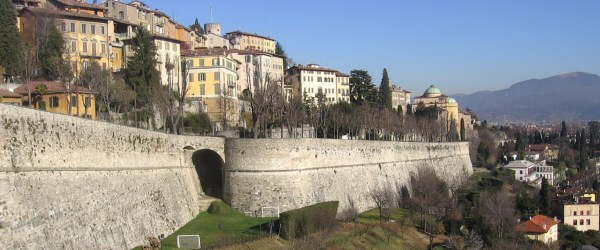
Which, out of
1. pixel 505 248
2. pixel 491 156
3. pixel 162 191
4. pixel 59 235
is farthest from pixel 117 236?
pixel 491 156

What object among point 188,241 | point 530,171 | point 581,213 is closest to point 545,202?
Result: point 581,213

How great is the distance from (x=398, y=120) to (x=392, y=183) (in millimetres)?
27873

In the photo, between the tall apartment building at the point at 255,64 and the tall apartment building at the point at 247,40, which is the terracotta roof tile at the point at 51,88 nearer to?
the tall apartment building at the point at 255,64

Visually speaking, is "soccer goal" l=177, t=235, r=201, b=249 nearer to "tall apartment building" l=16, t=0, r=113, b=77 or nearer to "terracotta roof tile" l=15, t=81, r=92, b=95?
"terracotta roof tile" l=15, t=81, r=92, b=95

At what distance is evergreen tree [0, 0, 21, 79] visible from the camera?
52.4 metres

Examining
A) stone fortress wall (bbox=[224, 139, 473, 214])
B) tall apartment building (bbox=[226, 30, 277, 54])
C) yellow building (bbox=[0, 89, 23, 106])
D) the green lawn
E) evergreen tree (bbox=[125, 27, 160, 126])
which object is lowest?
the green lawn

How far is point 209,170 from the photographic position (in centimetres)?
4694

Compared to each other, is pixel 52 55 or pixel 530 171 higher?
pixel 52 55

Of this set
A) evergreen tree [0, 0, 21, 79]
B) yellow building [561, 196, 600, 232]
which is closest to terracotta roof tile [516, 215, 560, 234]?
yellow building [561, 196, 600, 232]

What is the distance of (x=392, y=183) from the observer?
209 feet

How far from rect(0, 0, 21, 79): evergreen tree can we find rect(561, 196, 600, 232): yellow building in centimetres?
5939

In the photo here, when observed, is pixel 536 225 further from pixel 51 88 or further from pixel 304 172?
pixel 51 88

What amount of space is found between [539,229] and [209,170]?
3240 cm

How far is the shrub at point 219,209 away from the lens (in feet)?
140
